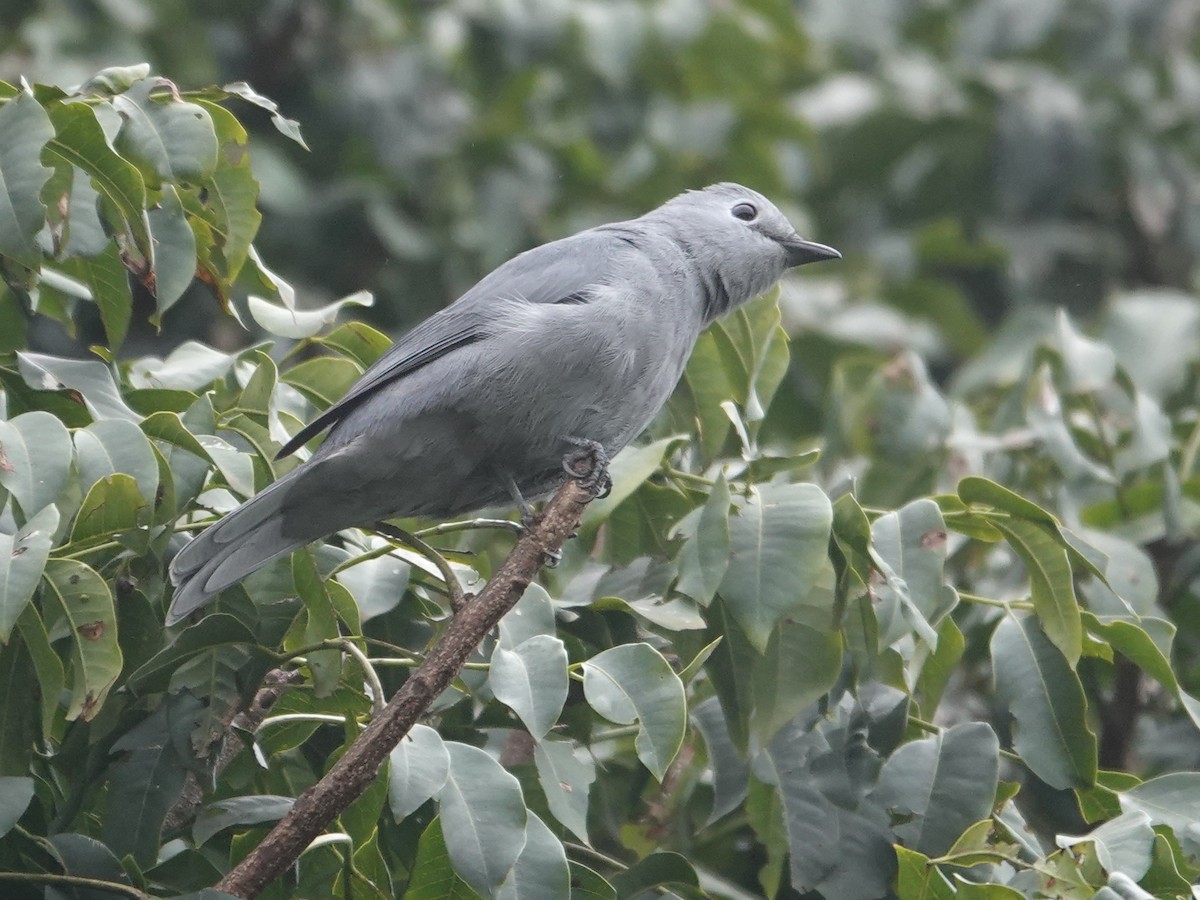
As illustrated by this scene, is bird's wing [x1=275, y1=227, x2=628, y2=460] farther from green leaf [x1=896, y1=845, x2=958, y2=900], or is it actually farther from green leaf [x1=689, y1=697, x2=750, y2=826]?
green leaf [x1=896, y1=845, x2=958, y2=900]

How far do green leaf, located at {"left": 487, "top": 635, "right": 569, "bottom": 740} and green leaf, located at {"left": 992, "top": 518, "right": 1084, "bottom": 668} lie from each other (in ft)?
3.53

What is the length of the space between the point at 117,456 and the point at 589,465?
3.60ft

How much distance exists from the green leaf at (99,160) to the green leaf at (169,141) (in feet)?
0.21

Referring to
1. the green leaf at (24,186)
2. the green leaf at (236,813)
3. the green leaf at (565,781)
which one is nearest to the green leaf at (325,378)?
the green leaf at (24,186)

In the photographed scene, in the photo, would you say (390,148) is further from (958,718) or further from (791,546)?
(791,546)

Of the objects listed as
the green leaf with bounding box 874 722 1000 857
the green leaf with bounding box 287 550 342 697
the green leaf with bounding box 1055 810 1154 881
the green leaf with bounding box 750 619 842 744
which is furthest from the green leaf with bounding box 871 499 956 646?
the green leaf with bounding box 287 550 342 697

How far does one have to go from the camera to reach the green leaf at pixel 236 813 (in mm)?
2691

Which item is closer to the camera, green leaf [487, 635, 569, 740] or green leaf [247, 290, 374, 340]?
green leaf [487, 635, 569, 740]

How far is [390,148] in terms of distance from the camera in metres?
7.38

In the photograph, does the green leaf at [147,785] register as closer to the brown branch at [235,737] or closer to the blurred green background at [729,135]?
the brown branch at [235,737]

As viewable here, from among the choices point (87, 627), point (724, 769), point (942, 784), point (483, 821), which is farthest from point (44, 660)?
point (942, 784)

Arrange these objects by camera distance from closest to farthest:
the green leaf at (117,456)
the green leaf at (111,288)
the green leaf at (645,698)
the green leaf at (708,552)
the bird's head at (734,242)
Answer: the green leaf at (645,698) < the green leaf at (117,456) < the green leaf at (708,552) < the green leaf at (111,288) < the bird's head at (734,242)

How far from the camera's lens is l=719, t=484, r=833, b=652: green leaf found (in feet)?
9.31

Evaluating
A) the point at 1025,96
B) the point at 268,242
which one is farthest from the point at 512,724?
the point at 1025,96
